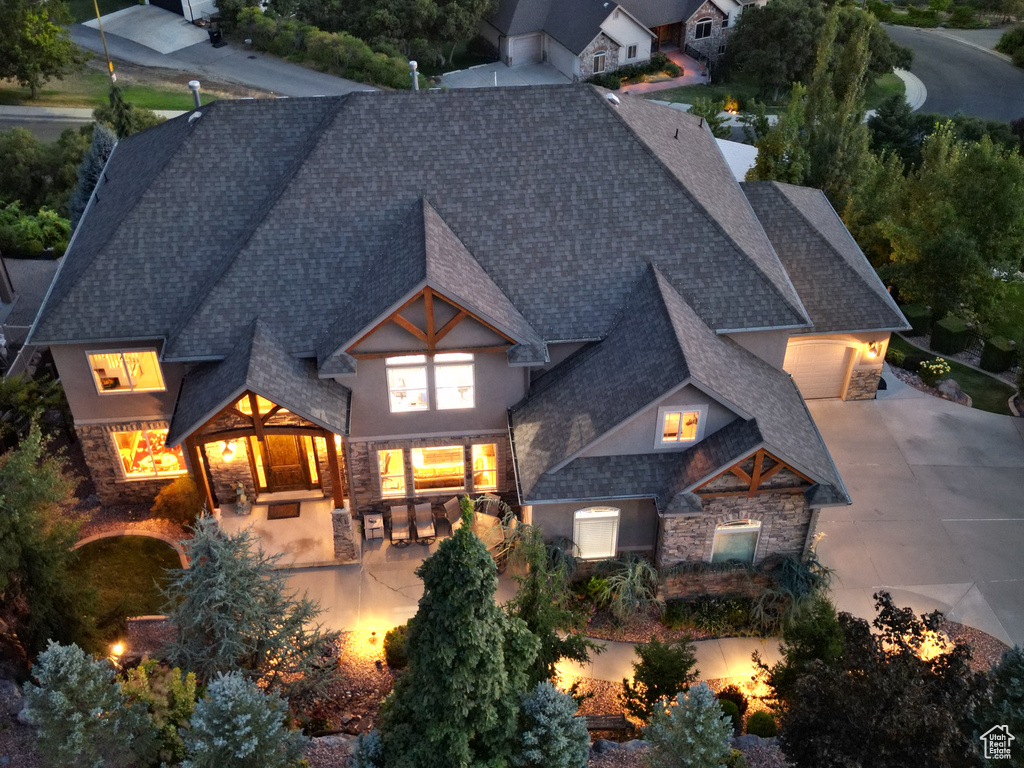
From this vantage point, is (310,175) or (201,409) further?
(310,175)

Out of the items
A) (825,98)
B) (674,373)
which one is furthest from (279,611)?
(825,98)

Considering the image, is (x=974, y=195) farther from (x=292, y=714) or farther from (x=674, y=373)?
(x=292, y=714)

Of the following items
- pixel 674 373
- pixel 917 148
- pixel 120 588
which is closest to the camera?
pixel 674 373

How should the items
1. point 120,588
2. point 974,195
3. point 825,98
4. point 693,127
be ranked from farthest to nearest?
point 825,98 → point 974,195 → point 693,127 → point 120,588

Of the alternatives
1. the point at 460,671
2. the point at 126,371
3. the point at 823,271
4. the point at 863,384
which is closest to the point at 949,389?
the point at 863,384

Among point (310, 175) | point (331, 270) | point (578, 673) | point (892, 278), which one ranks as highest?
point (310, 175)

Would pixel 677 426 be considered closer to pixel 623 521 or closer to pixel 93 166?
pixel 623 521

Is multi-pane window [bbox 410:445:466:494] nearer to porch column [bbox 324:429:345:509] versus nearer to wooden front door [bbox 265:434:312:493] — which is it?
porch column [bbox 324:429:345:509]

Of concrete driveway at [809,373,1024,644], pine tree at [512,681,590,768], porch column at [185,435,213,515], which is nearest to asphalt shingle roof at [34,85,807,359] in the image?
porch column at [185,435,213,515]
